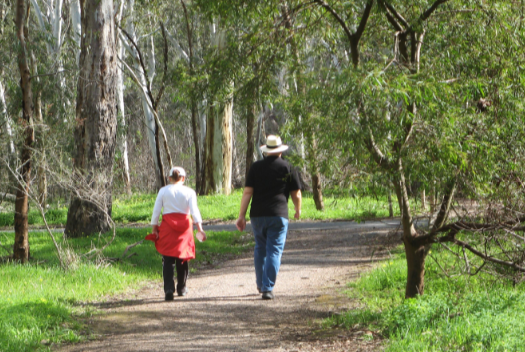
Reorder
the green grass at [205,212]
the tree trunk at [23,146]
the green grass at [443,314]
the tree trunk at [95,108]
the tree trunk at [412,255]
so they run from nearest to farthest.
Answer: the green grass at [443,314]
the tree trunk at [412,255]
the tree trunk at [23,146]
the tree trunk at [95,108]
the green grass at [205,212]

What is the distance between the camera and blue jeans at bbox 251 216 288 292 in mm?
6801

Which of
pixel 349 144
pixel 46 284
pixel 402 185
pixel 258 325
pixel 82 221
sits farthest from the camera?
pixel 82 221

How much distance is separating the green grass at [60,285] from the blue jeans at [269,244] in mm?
1922

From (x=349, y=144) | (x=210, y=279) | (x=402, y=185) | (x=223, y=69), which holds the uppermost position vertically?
(x=223, y=69)

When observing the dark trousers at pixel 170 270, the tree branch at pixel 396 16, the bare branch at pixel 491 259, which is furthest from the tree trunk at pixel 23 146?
the bare branch at pixel 491 259

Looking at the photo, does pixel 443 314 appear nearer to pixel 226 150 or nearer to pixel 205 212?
pixel 205 212

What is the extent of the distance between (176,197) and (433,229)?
2890mm

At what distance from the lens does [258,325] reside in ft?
19.2

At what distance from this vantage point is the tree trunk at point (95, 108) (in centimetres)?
1237

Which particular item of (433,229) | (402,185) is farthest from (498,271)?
(402,185)

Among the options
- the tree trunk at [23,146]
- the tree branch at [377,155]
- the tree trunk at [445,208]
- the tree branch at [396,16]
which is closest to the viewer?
the tree branch at [377,155]

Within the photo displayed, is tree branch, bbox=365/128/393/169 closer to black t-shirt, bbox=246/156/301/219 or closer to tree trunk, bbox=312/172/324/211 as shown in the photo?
black t-shirt, bbox=246/156/301/219

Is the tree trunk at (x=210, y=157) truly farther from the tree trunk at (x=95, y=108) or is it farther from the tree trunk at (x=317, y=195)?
the tree trunk at (x=95, y=108)

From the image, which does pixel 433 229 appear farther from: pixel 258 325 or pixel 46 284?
pixel 46 284
